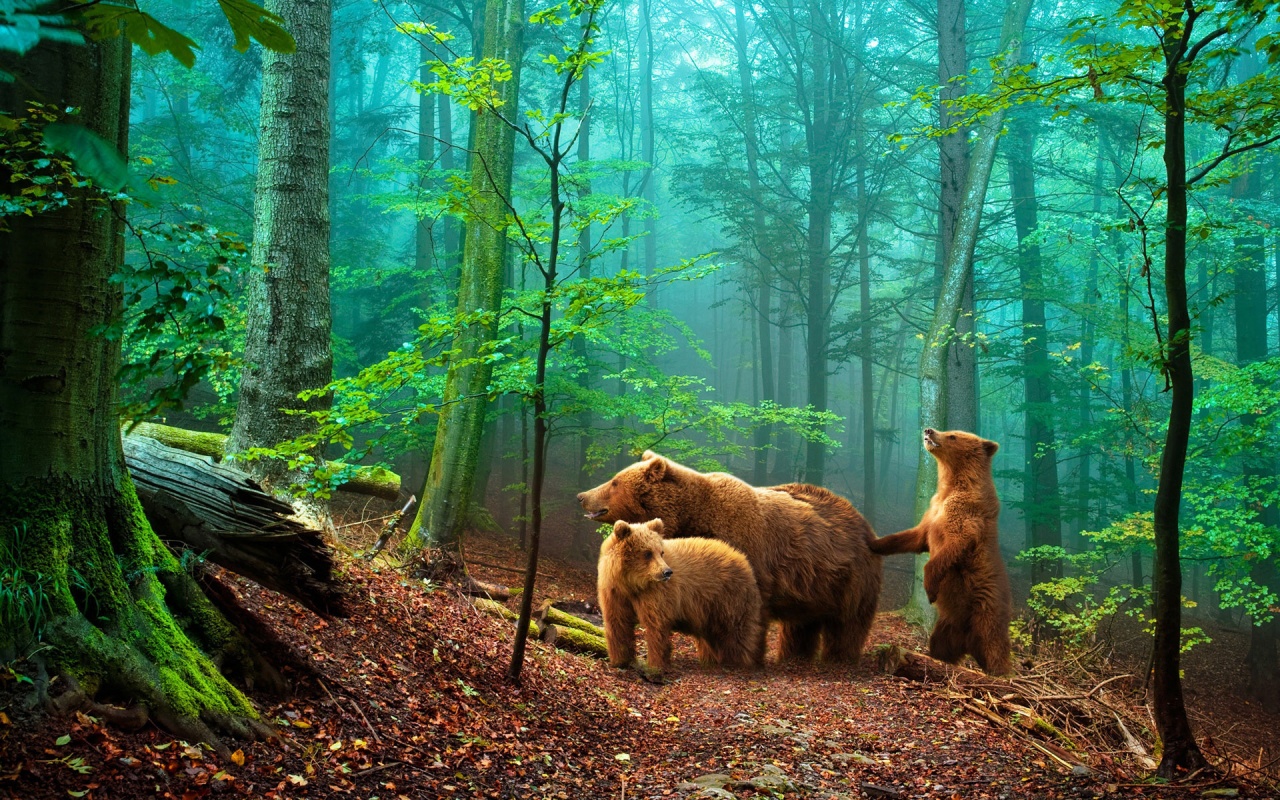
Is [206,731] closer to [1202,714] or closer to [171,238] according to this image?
[171,238]

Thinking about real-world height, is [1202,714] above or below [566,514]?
below

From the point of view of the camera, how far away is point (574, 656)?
22.9ft

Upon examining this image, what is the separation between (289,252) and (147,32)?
5433 millimetres

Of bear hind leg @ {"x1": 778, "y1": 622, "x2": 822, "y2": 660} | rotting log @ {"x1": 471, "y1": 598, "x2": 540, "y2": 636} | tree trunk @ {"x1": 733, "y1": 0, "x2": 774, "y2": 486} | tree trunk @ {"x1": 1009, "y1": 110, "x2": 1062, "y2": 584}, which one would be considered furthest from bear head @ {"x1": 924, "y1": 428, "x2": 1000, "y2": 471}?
tree trunk @ {"x1": 733, "y1": 0, "x2": 774, "y2": 486}

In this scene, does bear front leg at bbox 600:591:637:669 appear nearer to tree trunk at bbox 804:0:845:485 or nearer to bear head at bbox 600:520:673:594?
bear head at bbox 600:520:673:594

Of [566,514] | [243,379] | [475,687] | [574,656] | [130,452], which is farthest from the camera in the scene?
[566,514]

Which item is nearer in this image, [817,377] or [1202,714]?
Result: [1202,714]

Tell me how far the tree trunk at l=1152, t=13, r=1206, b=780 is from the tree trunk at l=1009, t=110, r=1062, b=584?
13.9 m

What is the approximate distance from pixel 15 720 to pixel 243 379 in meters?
4.25

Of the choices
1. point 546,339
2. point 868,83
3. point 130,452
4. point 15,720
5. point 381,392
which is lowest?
point 15,720

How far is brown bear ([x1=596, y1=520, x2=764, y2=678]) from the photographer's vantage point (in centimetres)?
660

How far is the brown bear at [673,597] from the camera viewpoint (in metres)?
6.60

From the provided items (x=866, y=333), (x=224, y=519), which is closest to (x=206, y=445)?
(x=224, y=519)

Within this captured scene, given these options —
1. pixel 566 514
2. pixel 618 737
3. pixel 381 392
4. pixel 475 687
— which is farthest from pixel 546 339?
pixel 566 514
